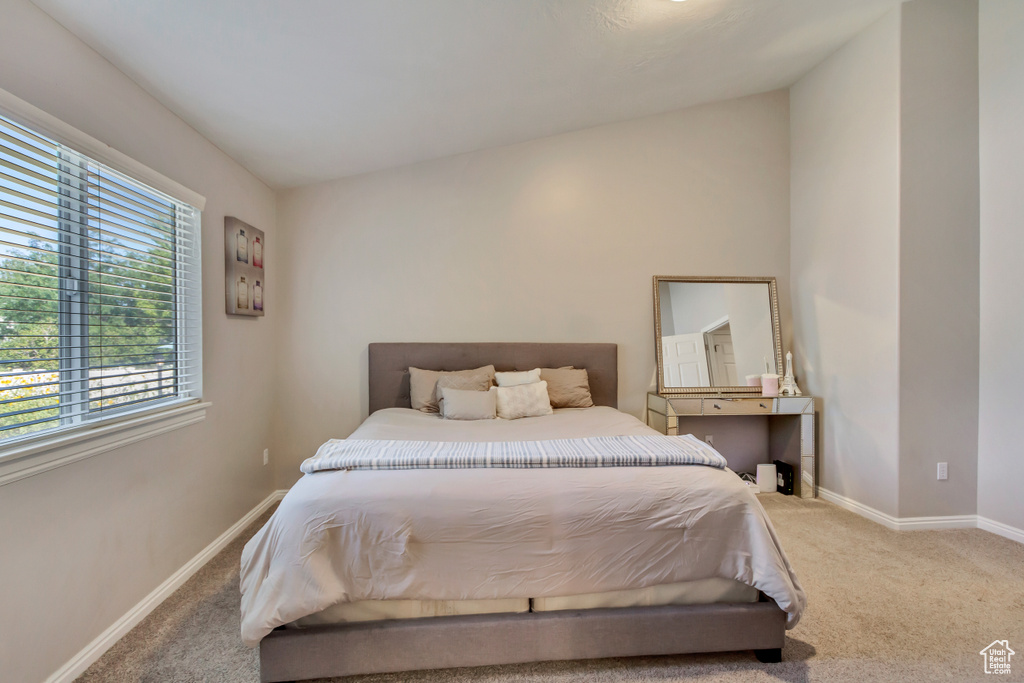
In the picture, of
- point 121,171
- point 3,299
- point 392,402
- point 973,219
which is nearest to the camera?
point 3,299

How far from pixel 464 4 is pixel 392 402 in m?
2.51

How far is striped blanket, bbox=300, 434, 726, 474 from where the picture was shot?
1783 mm

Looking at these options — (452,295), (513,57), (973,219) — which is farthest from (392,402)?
(973,219)

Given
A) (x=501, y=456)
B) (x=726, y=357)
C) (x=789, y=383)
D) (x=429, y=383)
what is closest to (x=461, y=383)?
(x=429, y=383)

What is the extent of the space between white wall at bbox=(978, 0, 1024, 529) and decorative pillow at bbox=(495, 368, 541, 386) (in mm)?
2715

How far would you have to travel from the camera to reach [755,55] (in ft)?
10.0

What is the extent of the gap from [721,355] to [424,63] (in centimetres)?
285

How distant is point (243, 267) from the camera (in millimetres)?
2924

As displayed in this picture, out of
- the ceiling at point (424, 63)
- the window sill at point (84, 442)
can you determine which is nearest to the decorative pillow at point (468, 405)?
the window sill at point (84, 442)

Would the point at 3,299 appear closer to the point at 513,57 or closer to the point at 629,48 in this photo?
the point at 513,57

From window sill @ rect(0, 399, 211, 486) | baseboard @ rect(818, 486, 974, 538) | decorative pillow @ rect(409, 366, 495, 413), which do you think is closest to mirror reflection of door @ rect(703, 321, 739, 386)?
baseboard @ rect(818, 486, 974, 538)

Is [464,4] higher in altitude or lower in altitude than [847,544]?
higher
